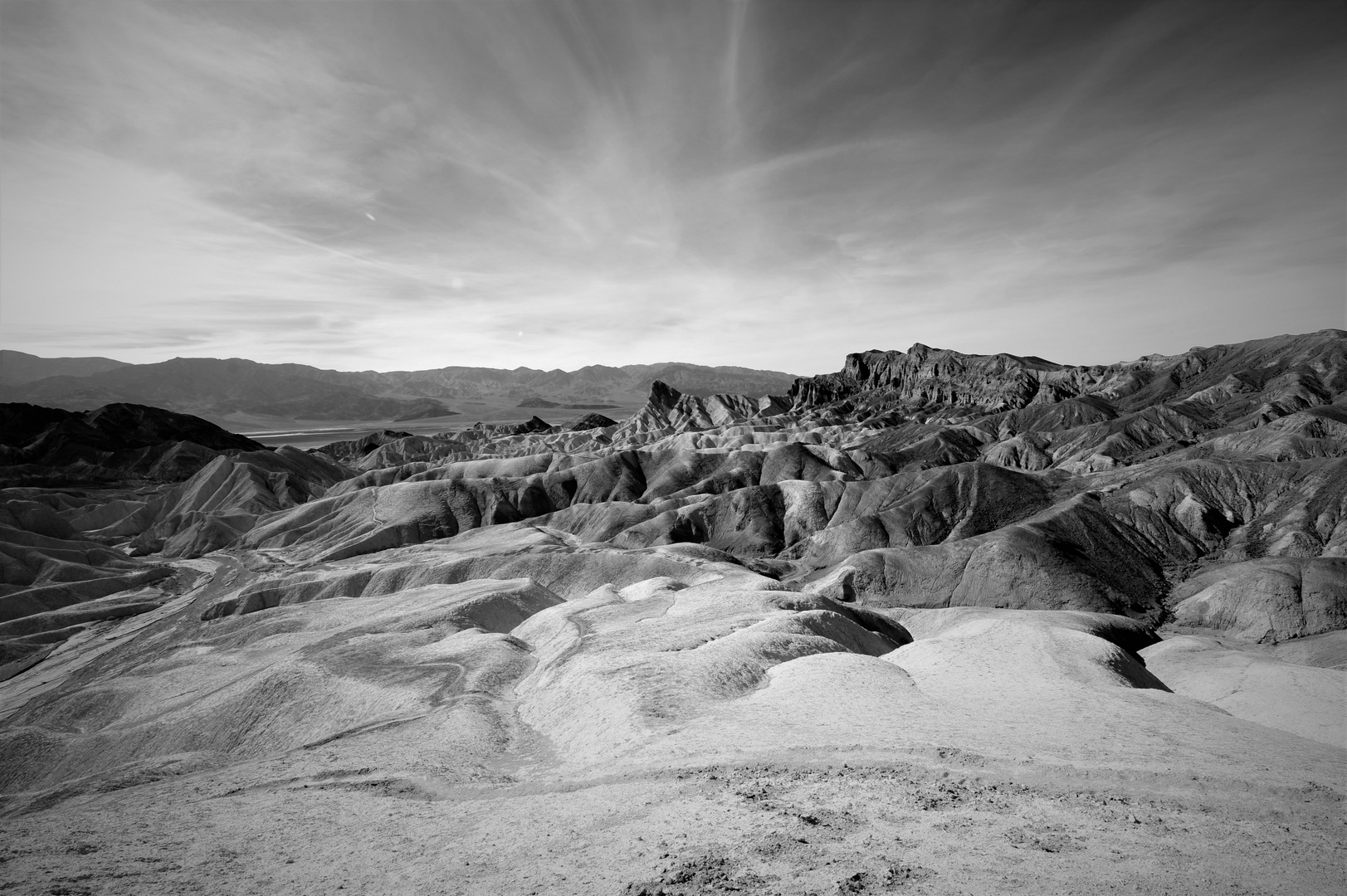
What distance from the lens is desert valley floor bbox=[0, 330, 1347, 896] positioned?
13484 mm

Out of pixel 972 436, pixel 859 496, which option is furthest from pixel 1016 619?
pixel 972 436

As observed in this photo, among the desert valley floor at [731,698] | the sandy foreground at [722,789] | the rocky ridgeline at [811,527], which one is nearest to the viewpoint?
the sandy foreground at [722,789]

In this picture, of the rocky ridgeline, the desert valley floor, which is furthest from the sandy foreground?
the rocky ridgeline

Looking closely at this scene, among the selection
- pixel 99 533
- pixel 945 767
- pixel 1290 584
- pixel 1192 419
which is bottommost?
pixel 99 533

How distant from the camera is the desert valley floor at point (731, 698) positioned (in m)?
13.5

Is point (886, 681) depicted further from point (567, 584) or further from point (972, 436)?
point (972, 436)

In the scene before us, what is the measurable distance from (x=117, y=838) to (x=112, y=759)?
18.0 meters

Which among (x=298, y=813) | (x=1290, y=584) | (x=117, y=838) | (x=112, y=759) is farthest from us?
(x=1290, y=584)

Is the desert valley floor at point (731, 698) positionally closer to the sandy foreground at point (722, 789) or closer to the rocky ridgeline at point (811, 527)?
the sandy foreground at point (722, 789)

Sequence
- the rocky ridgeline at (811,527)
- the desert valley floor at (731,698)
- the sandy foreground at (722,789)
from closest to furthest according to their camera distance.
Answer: the sandy foreground at (722,789), the desert valley floor at (731,698), the rocky ridgeline at (811,527)

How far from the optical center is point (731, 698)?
82.8 feet

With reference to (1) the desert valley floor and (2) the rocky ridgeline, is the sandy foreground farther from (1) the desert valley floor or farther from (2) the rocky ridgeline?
(2) the rocky ridgeline

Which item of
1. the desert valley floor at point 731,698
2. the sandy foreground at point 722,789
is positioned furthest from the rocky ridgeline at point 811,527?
the sandy foreground at point 722,789

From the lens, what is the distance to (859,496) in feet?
306
